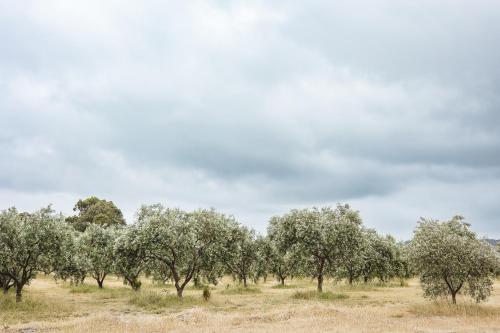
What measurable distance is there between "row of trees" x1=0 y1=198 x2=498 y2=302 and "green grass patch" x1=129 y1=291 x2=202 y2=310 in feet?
8.63

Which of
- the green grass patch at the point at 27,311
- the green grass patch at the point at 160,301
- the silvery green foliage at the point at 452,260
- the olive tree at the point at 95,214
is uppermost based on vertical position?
the olive tree at the point at 95,214

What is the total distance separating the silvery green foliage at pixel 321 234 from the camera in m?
55.9

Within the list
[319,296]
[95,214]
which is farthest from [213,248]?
[95,214]

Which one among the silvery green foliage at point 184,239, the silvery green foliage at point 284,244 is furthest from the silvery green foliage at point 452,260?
the silvery green foliage at point 184,239

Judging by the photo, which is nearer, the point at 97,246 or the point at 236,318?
the point at 236,318

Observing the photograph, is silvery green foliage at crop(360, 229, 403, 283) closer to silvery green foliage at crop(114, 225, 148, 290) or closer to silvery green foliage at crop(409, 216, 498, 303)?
silvery green foliage at crop(409, 216, 498, 303)

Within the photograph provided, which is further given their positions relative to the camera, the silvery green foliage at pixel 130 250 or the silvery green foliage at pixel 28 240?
the silvery green foliage at pixel 130 250

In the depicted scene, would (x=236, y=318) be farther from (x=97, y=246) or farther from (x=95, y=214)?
(x=95, y=214)

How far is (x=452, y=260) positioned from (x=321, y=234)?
18504 mm

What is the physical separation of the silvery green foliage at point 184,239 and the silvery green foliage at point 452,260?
842 inches

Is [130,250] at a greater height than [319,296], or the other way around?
[130,250]

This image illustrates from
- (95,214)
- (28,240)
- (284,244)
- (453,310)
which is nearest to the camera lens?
(453,310)

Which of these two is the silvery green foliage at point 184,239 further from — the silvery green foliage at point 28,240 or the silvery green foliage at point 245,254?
the silvery green foliage at point 245,254

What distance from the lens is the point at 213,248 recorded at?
167 feet
